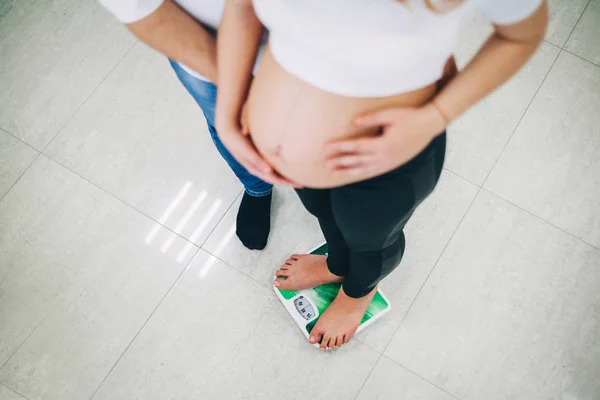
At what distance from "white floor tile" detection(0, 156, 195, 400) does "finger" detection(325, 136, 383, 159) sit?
0.89m

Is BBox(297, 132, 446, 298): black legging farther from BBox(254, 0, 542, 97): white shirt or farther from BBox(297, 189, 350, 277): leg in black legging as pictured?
BBox(254, 0, 542, 97): white shirt

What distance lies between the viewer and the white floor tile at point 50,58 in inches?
61.9

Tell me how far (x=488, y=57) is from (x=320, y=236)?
2.90 feet

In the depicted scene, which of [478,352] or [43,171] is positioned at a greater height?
[43,171]

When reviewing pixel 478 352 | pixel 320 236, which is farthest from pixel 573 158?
pixel 320 236

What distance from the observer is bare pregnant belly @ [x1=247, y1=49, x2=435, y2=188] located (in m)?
0.60

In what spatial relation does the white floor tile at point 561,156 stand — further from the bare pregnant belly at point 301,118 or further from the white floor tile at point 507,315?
the bare pregnant belly at point 301,118

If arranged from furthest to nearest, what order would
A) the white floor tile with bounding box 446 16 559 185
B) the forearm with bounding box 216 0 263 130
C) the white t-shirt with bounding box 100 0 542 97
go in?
1. the white floor tile with bounding box 446 16 559 185
2. the forearm with bounding box 216 0 263 130
3. the white t-shirt with bounding box 100 0 542 97

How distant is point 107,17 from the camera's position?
5.52ft

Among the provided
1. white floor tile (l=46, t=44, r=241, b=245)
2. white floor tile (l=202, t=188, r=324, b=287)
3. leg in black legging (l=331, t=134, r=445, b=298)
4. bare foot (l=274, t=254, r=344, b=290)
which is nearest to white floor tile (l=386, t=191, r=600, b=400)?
bare foot (l=274, t=254, r=344, b=290)

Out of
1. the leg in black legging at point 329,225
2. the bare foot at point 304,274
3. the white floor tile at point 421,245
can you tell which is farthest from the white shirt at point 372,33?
the white floor tile at point 421,245

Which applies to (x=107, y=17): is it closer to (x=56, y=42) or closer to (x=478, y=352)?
(x=56, y=42)

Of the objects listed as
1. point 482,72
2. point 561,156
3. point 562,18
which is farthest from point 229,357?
point 562,18

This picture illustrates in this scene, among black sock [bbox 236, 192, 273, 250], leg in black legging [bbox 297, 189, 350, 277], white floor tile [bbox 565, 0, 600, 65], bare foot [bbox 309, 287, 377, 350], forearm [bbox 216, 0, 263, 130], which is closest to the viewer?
forearm [bbox 216, 0, 263, 130]
